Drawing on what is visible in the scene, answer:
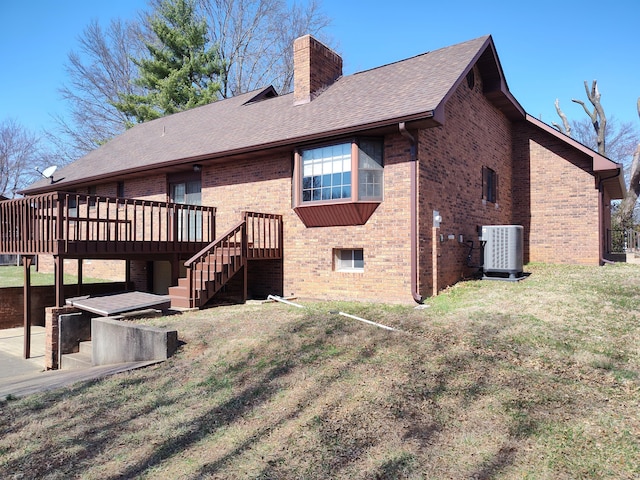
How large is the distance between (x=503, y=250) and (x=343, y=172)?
14.8 ft

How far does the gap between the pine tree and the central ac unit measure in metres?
20.5

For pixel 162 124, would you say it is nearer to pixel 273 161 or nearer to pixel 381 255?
pixel 273 161

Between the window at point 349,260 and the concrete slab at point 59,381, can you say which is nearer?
the concrete slab at point 59,381

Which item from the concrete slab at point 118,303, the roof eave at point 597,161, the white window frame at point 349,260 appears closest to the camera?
the concrete slab at point 118,303

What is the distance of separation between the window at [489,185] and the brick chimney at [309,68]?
5411 millimetres

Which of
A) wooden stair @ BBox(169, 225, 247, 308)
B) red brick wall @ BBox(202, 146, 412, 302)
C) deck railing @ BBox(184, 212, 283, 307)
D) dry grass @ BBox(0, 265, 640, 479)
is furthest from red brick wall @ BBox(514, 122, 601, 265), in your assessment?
wooden stair @ BBox(169, 225, 247, 308)

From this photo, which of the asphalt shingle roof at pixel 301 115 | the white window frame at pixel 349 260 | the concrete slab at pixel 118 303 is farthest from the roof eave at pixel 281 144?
the concrete slab at pixel 118 303

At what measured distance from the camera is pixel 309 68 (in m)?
13.0

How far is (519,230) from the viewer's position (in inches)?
439

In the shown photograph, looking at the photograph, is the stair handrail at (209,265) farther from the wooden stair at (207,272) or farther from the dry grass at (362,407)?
the dry grass at (362,407)

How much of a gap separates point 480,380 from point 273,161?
8.10 m

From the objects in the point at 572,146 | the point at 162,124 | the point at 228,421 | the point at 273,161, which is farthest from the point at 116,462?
the point at 162,124

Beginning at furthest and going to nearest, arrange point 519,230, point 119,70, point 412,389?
point 119,70 < point 519,230 < point 412,389

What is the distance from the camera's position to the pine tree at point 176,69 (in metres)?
26.9
